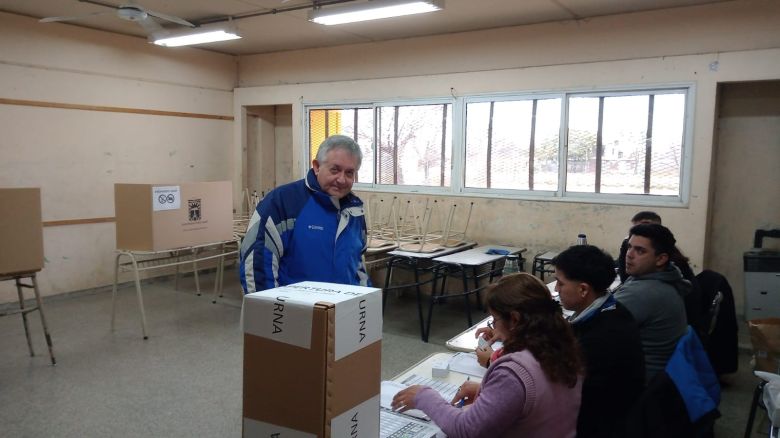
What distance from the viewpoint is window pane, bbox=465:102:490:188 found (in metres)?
5.34

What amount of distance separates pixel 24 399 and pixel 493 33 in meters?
4.74

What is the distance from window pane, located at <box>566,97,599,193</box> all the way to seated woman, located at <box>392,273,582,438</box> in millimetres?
3714

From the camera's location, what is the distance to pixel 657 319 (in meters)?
2.19

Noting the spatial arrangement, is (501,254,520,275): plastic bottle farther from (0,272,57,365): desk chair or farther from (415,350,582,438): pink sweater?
(0,272,57,365): desk chair

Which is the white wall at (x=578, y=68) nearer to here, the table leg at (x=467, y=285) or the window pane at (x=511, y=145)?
the window pane at (x=511, y=145)

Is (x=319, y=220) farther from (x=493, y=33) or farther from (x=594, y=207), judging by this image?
(x=493, y=33)

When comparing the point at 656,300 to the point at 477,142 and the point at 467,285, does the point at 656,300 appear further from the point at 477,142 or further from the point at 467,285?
the point at 477,142

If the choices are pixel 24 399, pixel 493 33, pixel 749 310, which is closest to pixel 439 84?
pixel 493 33

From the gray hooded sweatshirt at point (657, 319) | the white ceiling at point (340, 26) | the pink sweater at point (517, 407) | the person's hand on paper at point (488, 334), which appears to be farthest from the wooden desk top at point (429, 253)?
the pink sweater at point (517, 407)

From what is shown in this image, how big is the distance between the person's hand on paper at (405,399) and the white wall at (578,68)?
3.68 m

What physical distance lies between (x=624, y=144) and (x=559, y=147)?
21.9 inches

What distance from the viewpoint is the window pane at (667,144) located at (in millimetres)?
4473

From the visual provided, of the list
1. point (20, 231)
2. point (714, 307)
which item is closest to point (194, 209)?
point (20, 231)

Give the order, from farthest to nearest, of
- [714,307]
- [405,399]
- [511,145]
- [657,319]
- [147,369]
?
1. [511,145]
2. [147,369]
3. [714,307]
4. [657,319]
5. [405,399]
